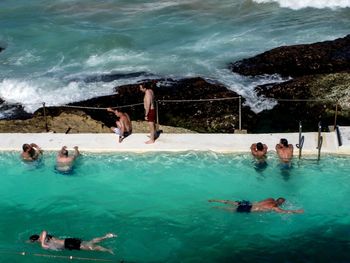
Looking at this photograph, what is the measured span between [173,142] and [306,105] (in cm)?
632

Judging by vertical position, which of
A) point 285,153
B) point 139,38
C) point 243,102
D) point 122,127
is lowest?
point 285,153

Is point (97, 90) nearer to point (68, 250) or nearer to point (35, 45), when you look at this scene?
point (35, 45)

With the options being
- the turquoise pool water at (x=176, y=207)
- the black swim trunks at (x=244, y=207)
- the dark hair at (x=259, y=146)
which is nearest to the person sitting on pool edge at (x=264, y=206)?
the black swim trunks at (x=244, y=207)

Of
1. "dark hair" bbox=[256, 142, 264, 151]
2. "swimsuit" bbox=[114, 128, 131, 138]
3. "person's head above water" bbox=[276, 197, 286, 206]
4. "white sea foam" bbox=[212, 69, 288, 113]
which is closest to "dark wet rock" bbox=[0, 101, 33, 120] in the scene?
"swimsuit" bbox=[114, 128, 131, 138]

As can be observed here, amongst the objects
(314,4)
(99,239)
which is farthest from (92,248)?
(314,4)

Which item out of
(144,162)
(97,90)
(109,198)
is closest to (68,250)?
(109,198)

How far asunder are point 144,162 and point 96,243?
10.4 feet

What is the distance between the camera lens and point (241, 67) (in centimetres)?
2220

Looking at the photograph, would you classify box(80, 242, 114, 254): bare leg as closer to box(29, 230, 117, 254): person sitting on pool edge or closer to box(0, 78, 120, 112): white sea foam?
box(29, 230, 117, 254): person sitting on pool edge

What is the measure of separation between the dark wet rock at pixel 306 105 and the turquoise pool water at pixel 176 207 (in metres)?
4.51

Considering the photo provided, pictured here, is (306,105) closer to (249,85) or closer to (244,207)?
(249,85)

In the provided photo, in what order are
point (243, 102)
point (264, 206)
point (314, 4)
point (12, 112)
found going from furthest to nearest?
point (314, 4) < point (12, 112) < point (243, 102) < point (264, 206)

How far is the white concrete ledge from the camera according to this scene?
537 inches

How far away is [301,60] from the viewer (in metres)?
21.9
